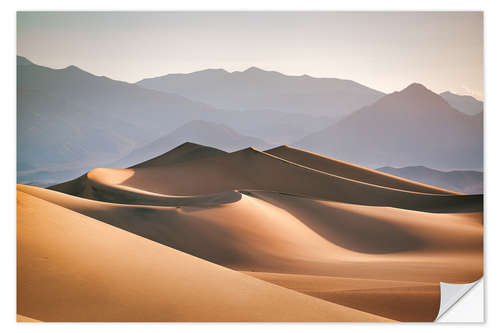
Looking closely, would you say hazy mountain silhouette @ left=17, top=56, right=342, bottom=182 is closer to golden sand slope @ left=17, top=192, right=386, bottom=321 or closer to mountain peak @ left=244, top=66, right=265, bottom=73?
mountain peak @ left=244, top=66, right=265, bottom=73

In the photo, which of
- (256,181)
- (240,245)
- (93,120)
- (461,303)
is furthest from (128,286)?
(256,181)

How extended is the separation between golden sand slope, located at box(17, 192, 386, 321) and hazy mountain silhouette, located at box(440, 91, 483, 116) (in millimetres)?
3847

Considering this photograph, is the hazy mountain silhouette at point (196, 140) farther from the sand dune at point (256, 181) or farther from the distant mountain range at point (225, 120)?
the sand dune at point (256, 181)

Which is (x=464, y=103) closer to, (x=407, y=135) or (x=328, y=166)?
(x=407, y=135)

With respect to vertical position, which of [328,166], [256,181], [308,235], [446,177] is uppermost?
[328,166]

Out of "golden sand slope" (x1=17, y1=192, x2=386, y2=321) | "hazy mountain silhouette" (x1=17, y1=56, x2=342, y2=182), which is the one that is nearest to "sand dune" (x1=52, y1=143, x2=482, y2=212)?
"hazy mountain silhouette" (x1=17, y1=56, x2=342, y2=182)

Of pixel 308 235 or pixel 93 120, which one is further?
pixel 308 235

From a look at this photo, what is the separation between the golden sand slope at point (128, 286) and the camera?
13.4ft

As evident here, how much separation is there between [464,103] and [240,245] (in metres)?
4.63

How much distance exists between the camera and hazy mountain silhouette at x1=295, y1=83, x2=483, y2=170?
7.64m

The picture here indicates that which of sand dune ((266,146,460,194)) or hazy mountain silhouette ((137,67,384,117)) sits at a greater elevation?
hazy mountain silhouette ((137,67,384,117))

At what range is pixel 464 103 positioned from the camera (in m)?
7.37

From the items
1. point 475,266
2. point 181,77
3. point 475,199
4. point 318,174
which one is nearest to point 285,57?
point 181,77
